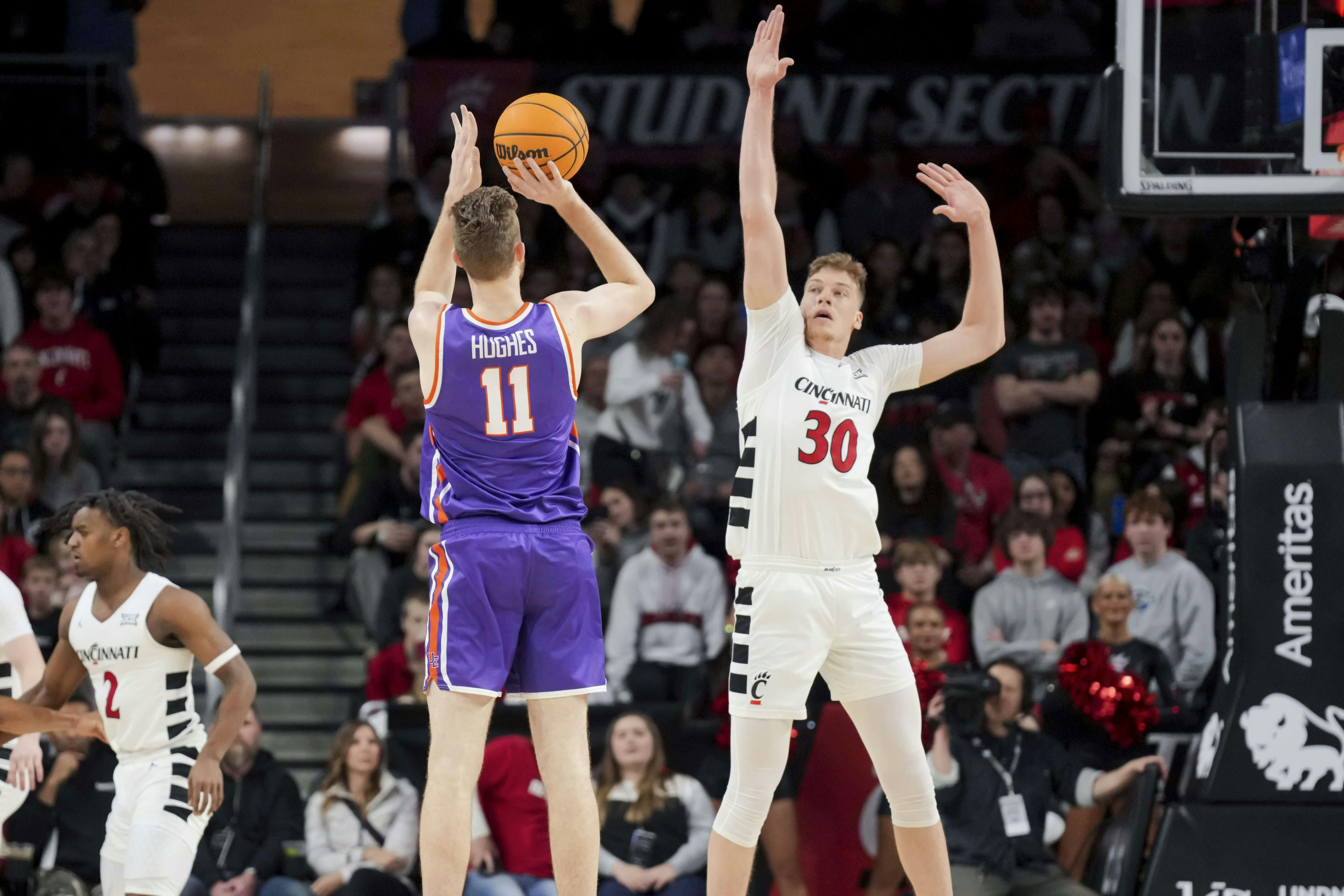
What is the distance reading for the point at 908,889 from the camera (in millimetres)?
9023

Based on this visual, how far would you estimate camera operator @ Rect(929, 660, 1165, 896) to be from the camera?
8.56m

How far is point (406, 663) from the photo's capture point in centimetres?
975

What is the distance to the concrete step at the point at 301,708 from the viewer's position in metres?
11.0

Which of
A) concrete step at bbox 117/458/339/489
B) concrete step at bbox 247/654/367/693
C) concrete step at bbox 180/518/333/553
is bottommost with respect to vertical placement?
concrete step at bbox 247/654/367/693

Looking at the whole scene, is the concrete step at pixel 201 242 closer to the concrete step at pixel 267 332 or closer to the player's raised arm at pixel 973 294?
the concrete step at pixel 267 332

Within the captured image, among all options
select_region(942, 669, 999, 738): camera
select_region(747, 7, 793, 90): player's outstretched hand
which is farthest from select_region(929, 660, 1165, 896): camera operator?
select_region(747, 7, 793, 90): player's outstretched hand

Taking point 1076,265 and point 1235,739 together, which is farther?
point 1076,265

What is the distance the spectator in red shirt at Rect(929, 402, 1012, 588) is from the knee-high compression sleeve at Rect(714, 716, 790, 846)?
15.8 feet

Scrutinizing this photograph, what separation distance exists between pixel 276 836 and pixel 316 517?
393 centimetres

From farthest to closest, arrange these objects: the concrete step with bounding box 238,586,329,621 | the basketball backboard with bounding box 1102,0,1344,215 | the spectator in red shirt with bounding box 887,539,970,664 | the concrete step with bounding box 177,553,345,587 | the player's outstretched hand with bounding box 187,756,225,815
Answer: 1. the concrete step with bounding box 177,553,345,587
2. the concrete step with bounding box 238,586,329,621
3. the spectator in red shirt with bounding box 887,539,970,664
4. the basketball backboard with bounding box 1102,0,1344,215
5. the player's outstretched hand with bounding box 187,756,225,815

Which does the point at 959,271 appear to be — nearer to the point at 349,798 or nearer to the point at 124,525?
the point at 349,798

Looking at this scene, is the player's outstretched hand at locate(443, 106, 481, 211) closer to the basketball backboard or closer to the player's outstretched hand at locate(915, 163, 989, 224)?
the player's outstretched hand at locate(915, 163, 989, 224)

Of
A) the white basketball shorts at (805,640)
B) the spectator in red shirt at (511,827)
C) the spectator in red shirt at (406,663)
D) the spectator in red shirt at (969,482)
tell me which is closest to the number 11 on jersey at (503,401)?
the white basketball shorts at (805,640)

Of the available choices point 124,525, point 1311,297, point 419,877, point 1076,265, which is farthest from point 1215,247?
point 124,525
